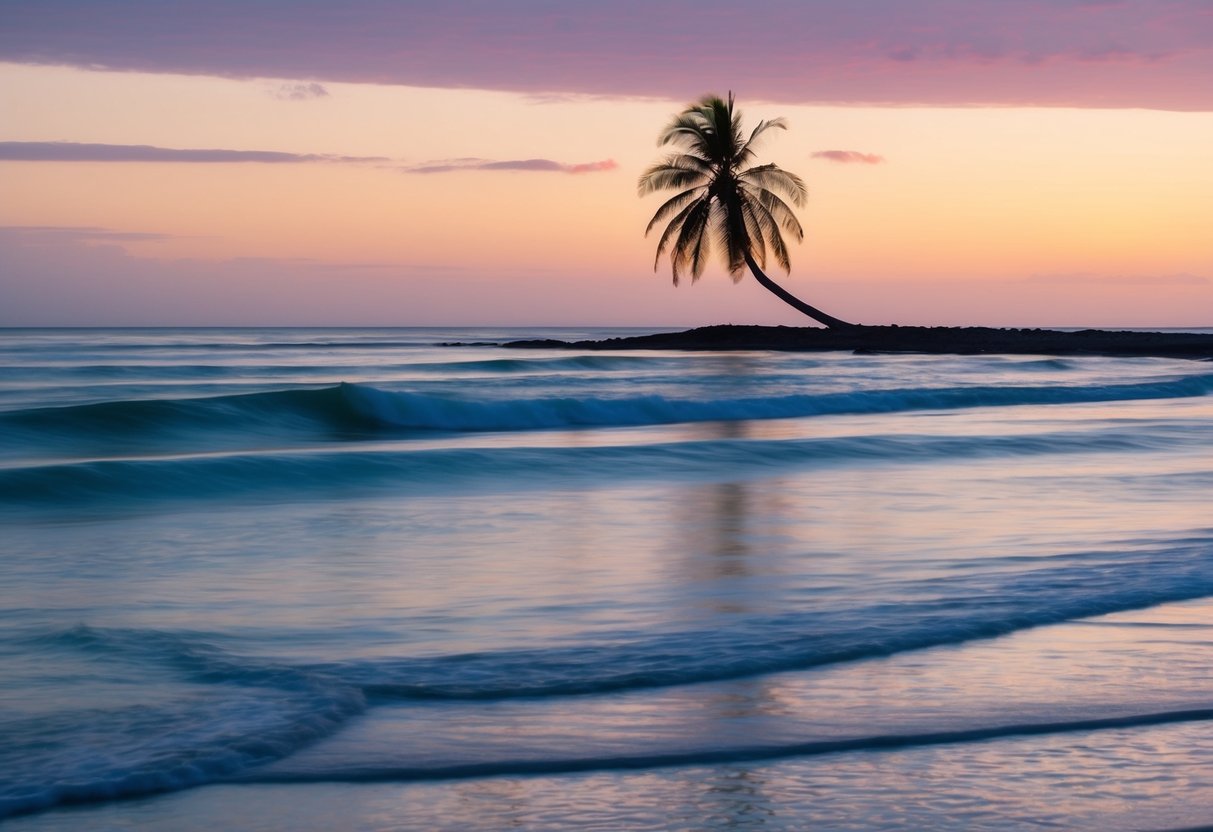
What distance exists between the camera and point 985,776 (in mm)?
3115

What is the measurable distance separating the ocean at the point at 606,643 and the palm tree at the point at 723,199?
77.6ft

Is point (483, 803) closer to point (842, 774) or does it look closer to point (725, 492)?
point (842, 774)

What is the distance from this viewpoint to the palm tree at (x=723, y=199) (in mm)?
34938

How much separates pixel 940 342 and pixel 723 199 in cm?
716

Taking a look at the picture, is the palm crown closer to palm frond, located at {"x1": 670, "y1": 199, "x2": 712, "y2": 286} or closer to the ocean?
palm frond, located at {"x1": 670, "y1": 199, "x2": 712, "y2": 286}

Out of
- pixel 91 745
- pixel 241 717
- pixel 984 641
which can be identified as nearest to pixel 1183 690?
pixel 984 641

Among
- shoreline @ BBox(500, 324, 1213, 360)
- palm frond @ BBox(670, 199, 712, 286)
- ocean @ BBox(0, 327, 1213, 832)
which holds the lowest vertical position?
ocean @ BBox(0, 327, 1213, 832)

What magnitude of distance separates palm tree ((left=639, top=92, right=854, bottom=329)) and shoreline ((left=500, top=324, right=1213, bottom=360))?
199 centimetres

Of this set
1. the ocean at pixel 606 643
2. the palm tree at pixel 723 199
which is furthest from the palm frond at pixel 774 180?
the ocean at pixel 606 643

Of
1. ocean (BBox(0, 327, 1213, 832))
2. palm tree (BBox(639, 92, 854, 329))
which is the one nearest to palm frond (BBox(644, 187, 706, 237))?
palm tree (BBox(639, 92, 854, 329))

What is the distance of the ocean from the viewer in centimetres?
301

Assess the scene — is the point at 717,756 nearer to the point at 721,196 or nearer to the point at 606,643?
the point at 606,643

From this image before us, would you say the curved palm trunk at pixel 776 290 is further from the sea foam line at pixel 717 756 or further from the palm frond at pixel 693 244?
the sea foam line at pixel 717 756

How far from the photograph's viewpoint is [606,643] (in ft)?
14.6
